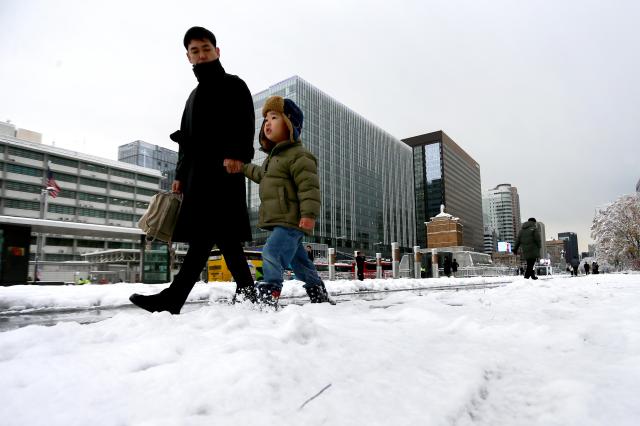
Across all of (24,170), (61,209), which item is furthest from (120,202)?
(24,170)

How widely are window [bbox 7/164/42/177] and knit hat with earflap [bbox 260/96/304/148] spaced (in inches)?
2987

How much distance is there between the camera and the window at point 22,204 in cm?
6273

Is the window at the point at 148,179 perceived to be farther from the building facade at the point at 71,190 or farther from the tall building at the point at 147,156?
the tall building at the point at 147,156

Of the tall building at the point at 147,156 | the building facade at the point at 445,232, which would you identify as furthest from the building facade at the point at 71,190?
the building facade at the point at 445,232

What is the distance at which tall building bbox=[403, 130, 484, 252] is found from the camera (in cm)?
15300

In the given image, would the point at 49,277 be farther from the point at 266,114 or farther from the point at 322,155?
the point at 322,155

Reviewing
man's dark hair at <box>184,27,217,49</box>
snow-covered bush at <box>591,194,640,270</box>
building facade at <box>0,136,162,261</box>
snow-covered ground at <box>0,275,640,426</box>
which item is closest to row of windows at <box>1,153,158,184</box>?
building facade at <box>0,136,162,261</box>

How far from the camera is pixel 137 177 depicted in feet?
262

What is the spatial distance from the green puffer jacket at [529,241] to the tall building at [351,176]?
205 ft

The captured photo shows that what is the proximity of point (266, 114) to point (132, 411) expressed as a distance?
3480 millimetres

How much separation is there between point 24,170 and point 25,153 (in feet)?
9.08

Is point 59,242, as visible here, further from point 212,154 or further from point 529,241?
point 212,154

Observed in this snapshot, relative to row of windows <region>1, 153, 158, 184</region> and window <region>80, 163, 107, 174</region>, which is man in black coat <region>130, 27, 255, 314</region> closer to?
row of windows <region>1, 153, 158, 184</region>

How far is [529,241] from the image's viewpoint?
13148 millimetres
